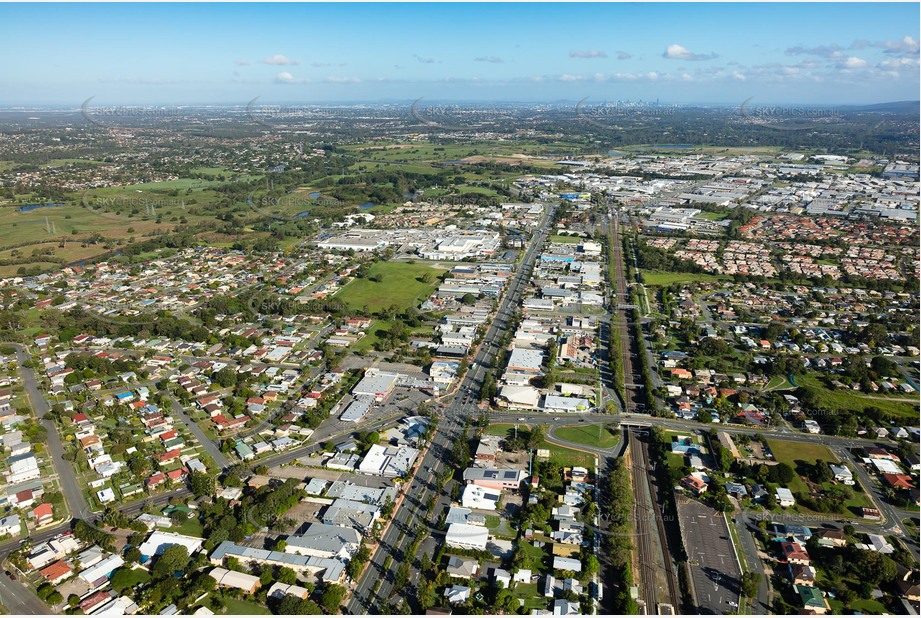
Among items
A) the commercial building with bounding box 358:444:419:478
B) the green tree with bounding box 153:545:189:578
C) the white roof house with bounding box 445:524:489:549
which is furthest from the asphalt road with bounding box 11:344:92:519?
the white roof house with bounding box 445:524:489:549

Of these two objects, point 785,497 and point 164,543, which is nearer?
point 164,543

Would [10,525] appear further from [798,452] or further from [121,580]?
[798,452]

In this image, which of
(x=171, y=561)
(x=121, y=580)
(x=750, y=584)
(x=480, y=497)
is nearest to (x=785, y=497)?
(x=750, y=584)

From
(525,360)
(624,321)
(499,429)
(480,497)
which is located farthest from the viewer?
(624,321)

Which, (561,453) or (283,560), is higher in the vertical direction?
(561,453)

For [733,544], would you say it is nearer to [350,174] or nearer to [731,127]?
[350,174]

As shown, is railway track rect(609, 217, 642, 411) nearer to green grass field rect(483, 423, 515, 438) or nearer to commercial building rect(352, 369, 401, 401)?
green grass field rect(483, 423, 515, 438)

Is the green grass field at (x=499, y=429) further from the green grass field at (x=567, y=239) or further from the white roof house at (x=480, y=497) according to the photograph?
the green grass field at (x=567, y=239)
